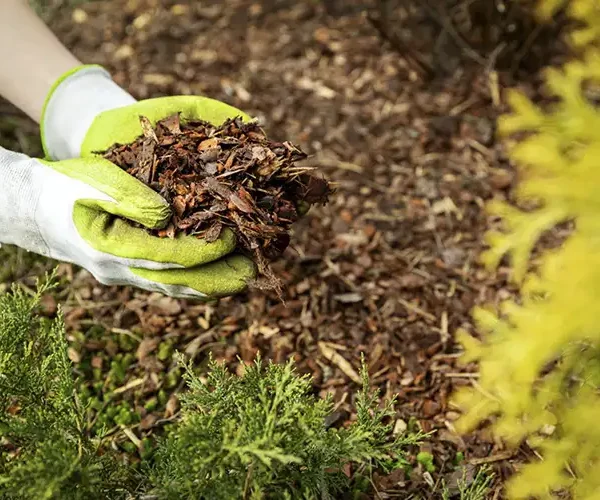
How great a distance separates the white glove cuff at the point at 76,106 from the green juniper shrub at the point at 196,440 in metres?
0.88

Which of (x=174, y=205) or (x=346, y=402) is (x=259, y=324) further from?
(x=174, y=205)

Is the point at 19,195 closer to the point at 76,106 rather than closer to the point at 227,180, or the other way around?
the point at 76,106

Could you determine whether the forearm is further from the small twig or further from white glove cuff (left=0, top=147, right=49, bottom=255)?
the small twig

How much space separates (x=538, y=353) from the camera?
1570 millimetres

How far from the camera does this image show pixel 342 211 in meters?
3.37

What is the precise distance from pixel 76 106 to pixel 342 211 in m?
1.41

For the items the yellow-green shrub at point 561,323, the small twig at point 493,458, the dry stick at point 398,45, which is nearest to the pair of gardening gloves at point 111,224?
the yellow-green shrub at point 561,323

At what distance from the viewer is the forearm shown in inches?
105

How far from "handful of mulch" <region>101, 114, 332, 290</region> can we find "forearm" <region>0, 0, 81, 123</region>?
0.63 metres

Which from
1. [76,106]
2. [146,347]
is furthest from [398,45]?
[146,347]

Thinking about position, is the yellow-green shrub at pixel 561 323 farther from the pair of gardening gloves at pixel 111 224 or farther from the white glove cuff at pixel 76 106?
the white glove cuff at pixel 76 106

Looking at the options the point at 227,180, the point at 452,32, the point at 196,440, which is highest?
the point at 227,180

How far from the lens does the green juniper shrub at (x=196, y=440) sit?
1672mm

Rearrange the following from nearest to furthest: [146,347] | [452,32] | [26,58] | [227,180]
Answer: [227,180]
[26,58]
[146,347]
[452,32]
